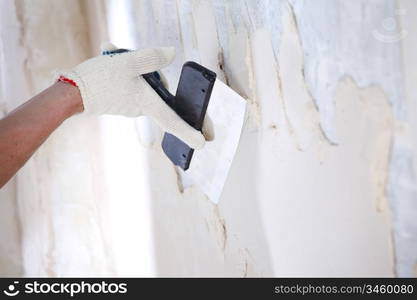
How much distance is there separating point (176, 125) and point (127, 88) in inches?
4.3

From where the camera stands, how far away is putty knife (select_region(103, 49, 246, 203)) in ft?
2.75

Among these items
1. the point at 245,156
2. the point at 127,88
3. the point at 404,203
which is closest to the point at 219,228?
the point at 245,156

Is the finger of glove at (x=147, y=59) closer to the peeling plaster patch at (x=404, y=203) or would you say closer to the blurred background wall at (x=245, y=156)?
the blurred background wall at (x=245, y=156)

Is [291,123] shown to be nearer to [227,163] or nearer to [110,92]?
[227,163]

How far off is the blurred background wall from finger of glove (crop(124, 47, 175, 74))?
0.24 feet

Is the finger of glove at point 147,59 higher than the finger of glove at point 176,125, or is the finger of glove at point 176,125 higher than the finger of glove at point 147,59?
the finger of glove at point 147,59

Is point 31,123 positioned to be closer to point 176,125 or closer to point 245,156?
point 176,125

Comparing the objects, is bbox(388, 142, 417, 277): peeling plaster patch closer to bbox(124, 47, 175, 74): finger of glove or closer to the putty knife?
the putty knife

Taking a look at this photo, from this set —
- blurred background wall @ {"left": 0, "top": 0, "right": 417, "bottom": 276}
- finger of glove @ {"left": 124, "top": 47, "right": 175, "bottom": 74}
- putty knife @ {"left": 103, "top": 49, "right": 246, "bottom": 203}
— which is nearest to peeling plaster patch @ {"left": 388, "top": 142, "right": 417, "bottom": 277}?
blurred background wall @ {"left": 0, "top": 0, "right": 417, "bottom": 276}

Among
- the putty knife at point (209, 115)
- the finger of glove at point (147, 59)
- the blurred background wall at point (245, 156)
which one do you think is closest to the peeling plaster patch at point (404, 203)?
the blurred background wall at point (245, 156)

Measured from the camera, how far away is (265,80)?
745 mm

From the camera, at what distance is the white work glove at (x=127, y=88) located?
0.84 metres

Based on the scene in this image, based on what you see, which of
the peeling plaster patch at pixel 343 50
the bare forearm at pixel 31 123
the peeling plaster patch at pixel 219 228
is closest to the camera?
the peeling plaster patch at pixel 343 50

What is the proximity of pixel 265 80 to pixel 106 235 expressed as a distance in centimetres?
88
